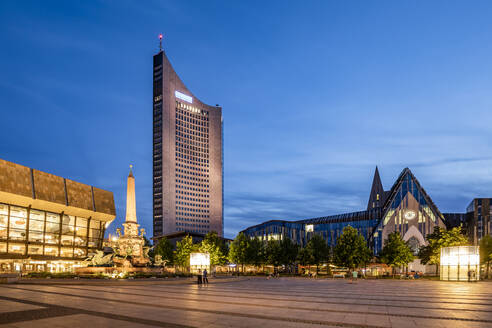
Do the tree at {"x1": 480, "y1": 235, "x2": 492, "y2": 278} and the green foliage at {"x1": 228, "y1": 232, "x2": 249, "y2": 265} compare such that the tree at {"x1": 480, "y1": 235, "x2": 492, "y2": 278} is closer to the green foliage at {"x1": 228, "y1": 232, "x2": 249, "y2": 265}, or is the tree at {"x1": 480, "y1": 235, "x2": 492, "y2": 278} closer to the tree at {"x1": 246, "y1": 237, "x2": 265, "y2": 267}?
the tree at {"x1": 246, "y1": 237, "x2": 265, "y2": 267}

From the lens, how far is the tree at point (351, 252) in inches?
2557

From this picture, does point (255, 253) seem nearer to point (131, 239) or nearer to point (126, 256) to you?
point (131, 239)

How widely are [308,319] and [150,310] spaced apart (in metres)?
6.28

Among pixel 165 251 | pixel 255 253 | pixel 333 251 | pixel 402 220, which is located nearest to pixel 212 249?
pixel 255 253

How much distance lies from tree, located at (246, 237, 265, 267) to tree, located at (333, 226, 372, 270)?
1985 centimetres

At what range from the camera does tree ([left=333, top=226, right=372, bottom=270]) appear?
213 ft

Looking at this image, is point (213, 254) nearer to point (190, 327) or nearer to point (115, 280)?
point (115, 280)

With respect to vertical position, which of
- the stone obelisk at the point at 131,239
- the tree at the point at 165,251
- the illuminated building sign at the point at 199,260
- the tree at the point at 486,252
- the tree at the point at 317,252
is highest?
the stone obelisk at the point at 131,239

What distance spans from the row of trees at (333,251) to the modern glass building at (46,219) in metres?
18.7

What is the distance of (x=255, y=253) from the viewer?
Result: 80.8 m

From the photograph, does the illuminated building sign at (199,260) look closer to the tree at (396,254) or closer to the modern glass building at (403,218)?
the tree at (396,254)

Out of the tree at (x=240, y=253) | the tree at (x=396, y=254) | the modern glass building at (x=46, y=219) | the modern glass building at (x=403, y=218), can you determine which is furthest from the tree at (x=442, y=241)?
the modern glass building at (x=46, y=219)

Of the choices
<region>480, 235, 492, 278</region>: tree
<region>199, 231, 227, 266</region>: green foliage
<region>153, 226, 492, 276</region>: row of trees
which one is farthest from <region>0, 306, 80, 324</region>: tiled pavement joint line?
<region>480, 235, 492, 278</region>: tree

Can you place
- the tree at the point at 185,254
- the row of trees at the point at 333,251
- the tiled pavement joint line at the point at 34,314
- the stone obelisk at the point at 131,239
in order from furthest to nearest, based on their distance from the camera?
1. the tree at the point at 185,254
2. the row of trees at the point at 333,251
3. the stone obelisk at the point at 131,239
4. the tiled pavement joint line at the point at 34,314
